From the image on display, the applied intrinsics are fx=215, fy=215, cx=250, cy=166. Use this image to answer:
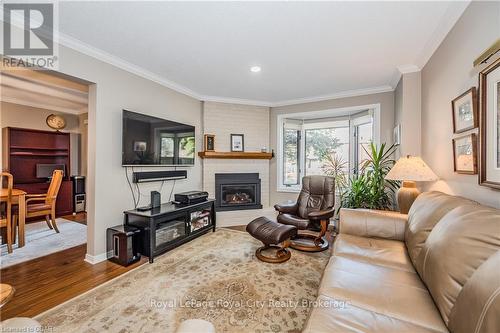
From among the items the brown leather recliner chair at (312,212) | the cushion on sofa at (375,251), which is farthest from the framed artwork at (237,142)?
the cushion on sofa at (375,251)

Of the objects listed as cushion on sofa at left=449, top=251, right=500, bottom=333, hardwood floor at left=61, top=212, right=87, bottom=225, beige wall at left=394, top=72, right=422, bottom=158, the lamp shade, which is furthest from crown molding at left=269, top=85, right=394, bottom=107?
hardwood floor at left=61, top=212, right=87, bottom=225

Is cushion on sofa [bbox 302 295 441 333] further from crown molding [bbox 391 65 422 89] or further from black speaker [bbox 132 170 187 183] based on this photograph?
crown molding [bbox 391 65 422 89]

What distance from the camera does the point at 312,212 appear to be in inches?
118

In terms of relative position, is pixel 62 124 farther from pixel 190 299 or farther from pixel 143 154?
pixel 190 299

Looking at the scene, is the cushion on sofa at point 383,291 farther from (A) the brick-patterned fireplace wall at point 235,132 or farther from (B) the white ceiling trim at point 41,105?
(B) the white ceiling trim at point 41,105

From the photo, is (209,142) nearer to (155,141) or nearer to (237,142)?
(237,142)

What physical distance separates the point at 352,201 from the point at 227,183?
2.26 m

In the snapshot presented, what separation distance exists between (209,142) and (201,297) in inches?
111

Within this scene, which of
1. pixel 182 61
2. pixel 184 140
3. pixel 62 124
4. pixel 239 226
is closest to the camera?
pixel 182 61

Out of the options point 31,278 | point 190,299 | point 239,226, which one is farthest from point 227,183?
point 31,278

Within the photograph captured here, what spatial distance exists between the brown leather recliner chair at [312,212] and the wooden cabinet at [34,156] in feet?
15.1

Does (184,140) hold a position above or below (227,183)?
above

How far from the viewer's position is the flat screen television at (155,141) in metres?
2.78

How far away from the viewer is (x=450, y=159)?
6.57 feet
